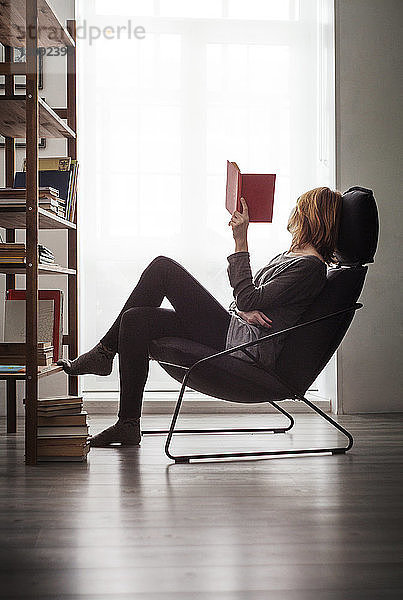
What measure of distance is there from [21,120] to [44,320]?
2.92ft

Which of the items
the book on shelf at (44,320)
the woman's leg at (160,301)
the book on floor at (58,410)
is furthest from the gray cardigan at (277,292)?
the book on shelf at (44,320)

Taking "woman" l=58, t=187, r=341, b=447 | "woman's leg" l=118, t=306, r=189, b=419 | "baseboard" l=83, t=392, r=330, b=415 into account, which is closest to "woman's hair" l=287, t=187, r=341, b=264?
"woman" l=58, t=187, r=341, b=447

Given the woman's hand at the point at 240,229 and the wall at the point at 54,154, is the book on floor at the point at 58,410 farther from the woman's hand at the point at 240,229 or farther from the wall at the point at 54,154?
the wall at the point at 54,154

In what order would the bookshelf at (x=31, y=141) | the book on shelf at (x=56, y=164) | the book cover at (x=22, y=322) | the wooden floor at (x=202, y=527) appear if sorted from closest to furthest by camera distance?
the wooden floor at (x=202, y=527), the bookshelf at (x=31, y=141), the book cover at (x=22, y=322), the book on shelf at (x=56, y=164)

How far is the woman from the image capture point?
3.05 metres

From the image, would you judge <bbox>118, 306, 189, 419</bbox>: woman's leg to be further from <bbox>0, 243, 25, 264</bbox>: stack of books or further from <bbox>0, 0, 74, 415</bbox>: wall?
<bbox>0, 0, 74, 415</bbox>: wall

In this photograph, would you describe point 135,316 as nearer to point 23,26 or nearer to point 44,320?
point 44,320

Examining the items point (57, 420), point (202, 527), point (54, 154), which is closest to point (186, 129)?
point (54, 154)

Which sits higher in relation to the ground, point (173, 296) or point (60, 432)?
point (173, 296)

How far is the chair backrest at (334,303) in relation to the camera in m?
3.07

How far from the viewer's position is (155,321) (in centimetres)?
325

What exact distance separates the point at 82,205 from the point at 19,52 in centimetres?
93

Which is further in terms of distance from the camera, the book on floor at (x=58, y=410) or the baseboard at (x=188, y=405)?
the baseboard at (x=188, y=405)

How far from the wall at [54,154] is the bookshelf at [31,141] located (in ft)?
1.54
